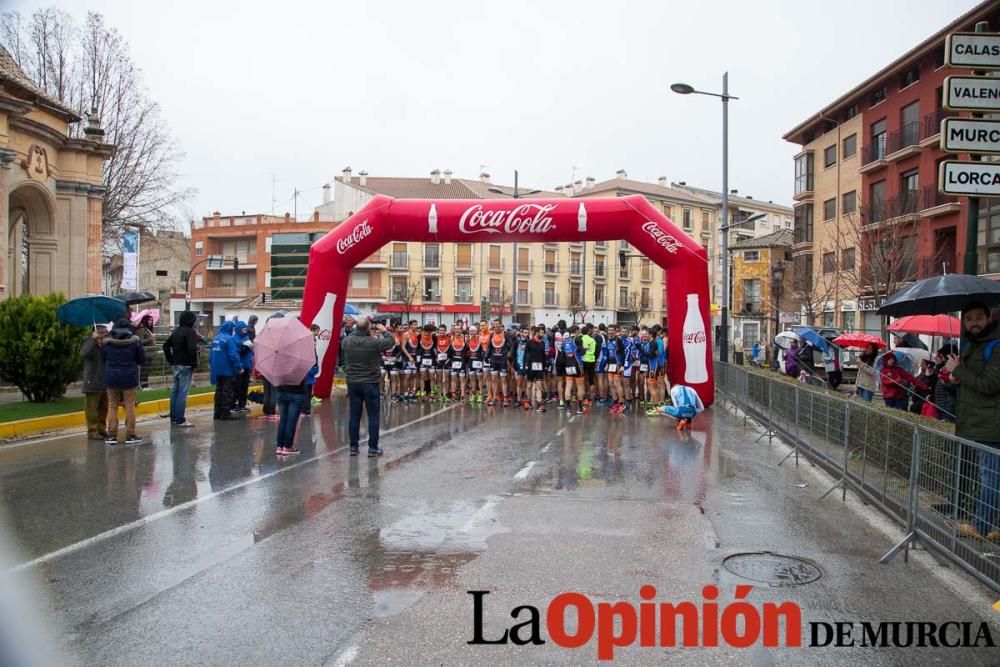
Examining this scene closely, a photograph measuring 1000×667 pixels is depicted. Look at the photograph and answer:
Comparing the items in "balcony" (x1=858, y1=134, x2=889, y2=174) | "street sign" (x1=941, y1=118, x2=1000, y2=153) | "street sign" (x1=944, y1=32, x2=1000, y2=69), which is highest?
"balcony" (x1=858, y1=134, x2=889, y2=174)

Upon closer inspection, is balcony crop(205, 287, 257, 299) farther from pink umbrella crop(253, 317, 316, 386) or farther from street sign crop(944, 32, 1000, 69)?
street sign crop(944, 32, 1000, 69)

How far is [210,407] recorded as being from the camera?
1670 centimetres

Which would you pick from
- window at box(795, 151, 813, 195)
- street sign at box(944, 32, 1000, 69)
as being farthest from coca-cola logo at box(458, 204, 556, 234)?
window at box(795, 151, 813, 195)

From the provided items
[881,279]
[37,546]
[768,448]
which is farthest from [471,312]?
[37,546]

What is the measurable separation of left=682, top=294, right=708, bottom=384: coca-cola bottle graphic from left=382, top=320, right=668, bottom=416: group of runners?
1.39 metres

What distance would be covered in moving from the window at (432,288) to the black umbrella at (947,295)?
199ft

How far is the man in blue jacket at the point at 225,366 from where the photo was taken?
13789 mm

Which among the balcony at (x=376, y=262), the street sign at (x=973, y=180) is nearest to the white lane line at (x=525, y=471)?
the street sign at (x=973, y=180)

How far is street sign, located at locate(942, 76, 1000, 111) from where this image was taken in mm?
6629

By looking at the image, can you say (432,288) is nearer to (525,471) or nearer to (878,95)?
(878,95)

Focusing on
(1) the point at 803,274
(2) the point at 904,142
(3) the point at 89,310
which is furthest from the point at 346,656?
(1) the point at 803,274

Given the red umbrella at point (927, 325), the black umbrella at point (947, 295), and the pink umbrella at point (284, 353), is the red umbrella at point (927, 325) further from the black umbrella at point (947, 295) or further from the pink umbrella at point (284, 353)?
the pink umbrella at point (284, 353)

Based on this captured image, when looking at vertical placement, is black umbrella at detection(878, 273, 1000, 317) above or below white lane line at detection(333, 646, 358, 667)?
above

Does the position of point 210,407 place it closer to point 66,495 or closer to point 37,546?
point 66,495
